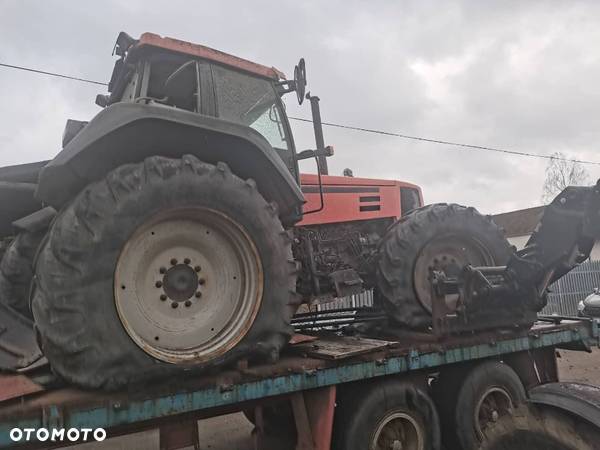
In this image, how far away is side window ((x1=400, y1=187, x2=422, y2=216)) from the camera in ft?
19.8

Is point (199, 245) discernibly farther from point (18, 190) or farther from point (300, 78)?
point (300, 78)

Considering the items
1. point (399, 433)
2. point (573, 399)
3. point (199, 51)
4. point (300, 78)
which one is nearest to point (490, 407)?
point (399, 433)

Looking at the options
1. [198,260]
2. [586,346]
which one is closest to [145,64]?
[198,260]

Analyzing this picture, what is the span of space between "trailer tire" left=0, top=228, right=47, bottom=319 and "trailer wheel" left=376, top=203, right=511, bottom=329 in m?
2.93

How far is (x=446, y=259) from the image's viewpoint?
4.89 meters

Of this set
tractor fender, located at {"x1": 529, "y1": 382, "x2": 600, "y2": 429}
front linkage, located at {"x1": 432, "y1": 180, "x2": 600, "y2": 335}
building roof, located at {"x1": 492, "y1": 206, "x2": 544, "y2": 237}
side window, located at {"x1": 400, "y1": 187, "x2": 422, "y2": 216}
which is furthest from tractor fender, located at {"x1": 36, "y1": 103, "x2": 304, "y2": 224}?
building roof, located at {"x1": 492, "y1": 206, "x2": 544, "y2": 237}

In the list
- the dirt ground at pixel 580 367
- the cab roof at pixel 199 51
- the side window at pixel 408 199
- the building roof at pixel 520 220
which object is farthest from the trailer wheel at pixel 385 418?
the building roof at pixel 520 220

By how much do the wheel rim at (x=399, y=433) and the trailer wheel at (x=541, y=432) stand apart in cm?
139

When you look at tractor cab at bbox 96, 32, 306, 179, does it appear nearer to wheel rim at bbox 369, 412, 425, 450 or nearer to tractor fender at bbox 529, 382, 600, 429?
wheel rim at bbox 369, 412, 425, 450

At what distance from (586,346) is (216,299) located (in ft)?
14.2

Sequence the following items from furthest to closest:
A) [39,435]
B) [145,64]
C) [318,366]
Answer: [145,64] < [318,366] < [39,435]

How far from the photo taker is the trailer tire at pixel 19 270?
3699 mm

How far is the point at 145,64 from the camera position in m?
4.10

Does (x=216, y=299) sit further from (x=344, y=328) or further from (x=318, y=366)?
(x=344, y=328)
